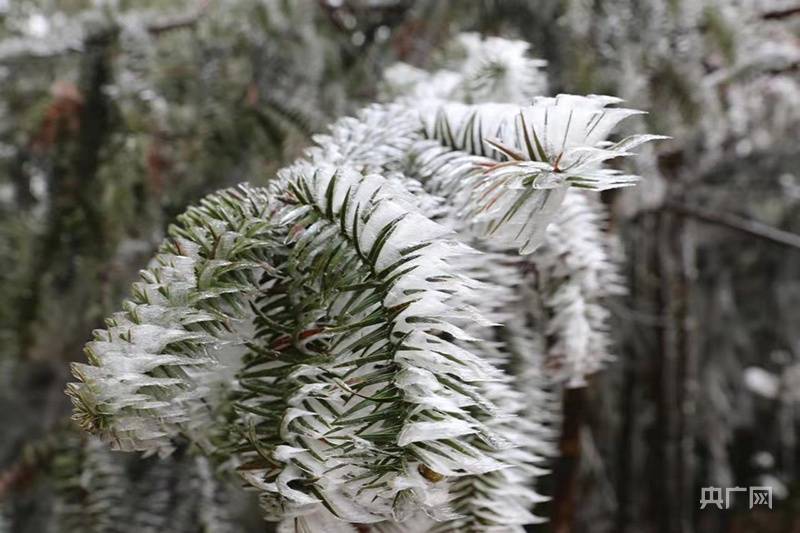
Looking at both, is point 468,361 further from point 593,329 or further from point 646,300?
point 646,300

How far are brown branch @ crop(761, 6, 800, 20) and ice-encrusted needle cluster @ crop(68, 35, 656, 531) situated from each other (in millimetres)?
956

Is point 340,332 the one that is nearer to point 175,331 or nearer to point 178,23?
point 175,331

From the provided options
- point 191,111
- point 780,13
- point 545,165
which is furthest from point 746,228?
point 545,165

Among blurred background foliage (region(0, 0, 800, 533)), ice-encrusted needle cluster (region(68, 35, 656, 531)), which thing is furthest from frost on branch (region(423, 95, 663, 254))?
blurred background foliage (region(0, 0, 800, 533))

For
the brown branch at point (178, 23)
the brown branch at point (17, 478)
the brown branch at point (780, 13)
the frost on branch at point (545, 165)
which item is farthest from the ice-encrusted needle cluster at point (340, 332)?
the brown branch at point (780, 13)

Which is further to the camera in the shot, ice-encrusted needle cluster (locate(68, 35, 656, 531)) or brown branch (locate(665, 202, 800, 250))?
brown branch (locate(665, 202, 800, 250))

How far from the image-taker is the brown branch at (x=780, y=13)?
1.12m

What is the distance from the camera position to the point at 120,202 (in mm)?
941

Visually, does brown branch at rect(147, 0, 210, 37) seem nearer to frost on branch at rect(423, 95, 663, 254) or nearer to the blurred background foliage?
the blurred background foliage

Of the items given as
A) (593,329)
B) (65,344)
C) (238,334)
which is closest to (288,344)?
(238,334)

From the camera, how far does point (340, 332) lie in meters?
0.28

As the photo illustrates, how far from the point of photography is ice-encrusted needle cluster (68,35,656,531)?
259 mm

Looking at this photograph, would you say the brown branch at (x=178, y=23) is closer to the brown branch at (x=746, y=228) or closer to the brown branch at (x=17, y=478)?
the brown branch at (x=17, y=478)

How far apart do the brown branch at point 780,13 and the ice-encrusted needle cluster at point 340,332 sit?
956mm
